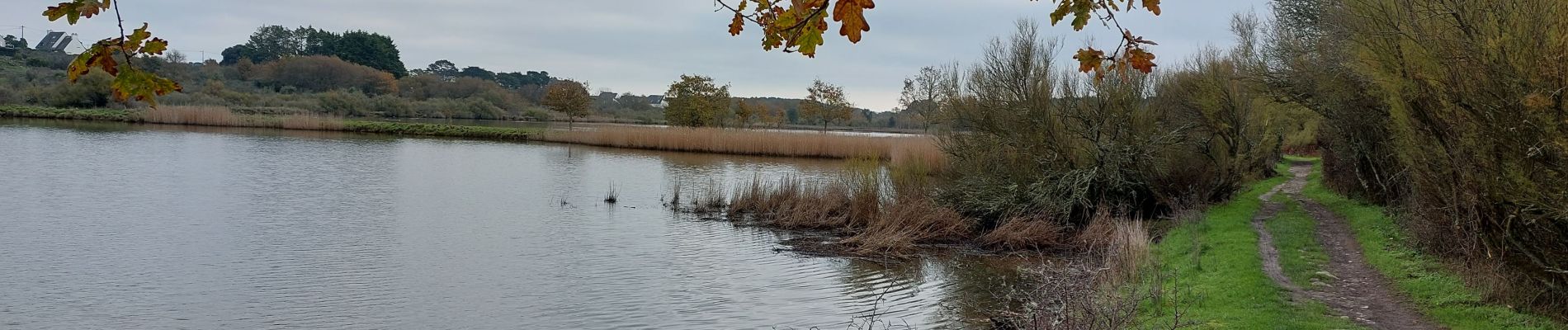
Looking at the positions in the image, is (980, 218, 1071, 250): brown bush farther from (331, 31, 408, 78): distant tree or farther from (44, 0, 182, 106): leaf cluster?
(331, 31, 408, 78): distant tree

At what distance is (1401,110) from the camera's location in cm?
939

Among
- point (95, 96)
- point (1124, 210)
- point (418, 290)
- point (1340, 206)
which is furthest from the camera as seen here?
point (95, 96)

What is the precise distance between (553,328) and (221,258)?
5771 millimetres

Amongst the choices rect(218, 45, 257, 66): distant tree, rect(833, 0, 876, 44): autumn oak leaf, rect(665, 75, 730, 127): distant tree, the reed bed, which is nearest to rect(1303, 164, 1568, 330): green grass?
rect(833, 0, 876, 44): autumn oak leaf

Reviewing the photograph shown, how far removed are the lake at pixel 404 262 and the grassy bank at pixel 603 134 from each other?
1554cm

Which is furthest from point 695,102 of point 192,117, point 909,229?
point 909,229

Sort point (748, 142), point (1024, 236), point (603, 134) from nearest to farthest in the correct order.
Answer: point (1024, 236) → point (748, 142) → point (603, 134)

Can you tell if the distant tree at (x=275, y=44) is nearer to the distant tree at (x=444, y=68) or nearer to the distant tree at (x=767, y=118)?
the distant tree at (x=444, y=68)

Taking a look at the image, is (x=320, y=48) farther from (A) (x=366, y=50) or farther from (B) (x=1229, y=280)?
(B) (x=1229, y=280)

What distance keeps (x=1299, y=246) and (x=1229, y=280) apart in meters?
3.29

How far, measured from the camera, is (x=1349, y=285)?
9867 mm

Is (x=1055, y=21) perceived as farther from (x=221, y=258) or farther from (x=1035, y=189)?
(x=1035, y=189)

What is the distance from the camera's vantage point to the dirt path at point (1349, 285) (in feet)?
27.0

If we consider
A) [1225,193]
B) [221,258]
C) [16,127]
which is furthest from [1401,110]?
[16,127]
